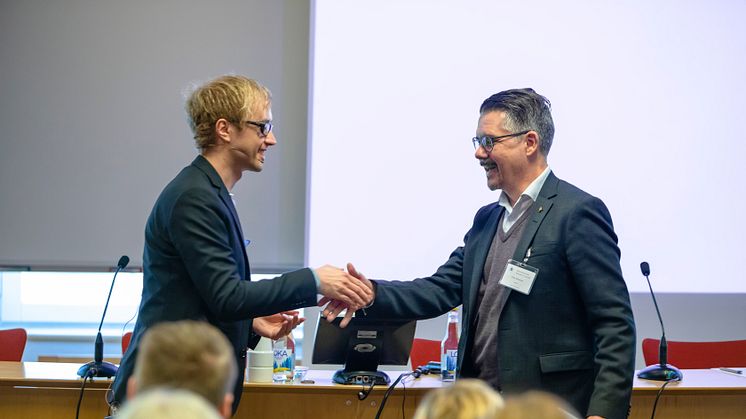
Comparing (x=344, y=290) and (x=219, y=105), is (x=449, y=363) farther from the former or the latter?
(x=219, y=105)

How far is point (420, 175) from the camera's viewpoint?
18.7 ft

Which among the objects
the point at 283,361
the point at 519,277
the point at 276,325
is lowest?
the point at 283,361

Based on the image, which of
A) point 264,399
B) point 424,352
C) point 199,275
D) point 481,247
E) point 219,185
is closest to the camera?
point 199,275

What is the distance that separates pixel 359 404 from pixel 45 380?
53.2 inches

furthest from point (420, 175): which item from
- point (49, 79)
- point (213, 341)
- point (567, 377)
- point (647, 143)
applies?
point (213, 341)

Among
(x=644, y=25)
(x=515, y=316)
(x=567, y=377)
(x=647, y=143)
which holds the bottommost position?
(x=567, y=377)

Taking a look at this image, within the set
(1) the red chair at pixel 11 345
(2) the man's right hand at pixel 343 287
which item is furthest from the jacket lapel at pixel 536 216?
(1) the red chair at pixel 11 345

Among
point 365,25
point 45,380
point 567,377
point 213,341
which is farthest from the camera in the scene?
point 365,25

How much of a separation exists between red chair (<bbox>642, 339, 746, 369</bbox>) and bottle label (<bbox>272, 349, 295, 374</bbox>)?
2.25 meters

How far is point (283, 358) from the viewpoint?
4039 mm

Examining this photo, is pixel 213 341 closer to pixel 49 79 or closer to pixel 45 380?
pixel 45 380

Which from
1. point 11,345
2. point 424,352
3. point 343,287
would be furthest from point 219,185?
point 11,345

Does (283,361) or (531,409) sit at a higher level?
(531,409)

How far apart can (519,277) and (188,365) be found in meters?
1.57
